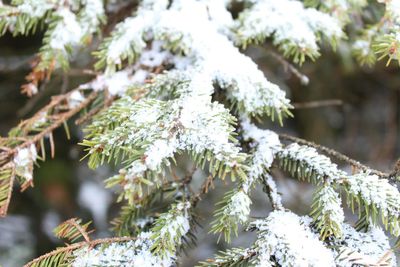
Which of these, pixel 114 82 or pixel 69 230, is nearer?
pixel 69 230

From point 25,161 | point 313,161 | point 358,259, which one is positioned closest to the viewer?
point 358,259

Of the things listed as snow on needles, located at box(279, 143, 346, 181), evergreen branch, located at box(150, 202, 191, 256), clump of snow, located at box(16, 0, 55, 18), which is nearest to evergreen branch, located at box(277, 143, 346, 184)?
snow on needles, located at box(279, 143, 346, 181)

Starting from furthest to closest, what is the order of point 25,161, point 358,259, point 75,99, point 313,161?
point 75,99 < point 25,161 < point 313,161 < point 358,259

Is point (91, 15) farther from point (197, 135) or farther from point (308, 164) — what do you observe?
point (308, 164)

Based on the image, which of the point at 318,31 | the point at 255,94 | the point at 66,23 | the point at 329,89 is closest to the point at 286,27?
the point at 318,31

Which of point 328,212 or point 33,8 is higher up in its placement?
point 33,8

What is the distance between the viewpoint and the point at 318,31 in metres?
1.07

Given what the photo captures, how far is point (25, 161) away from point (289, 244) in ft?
1.99

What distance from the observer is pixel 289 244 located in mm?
736

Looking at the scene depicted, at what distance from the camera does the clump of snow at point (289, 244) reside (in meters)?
0.72

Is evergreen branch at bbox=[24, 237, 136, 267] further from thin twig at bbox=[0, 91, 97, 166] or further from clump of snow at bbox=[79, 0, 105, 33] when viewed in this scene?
clump of snow at bbox=[79, 0, 105, 33]

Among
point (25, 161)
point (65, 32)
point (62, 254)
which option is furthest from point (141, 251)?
→ point (65, 32)

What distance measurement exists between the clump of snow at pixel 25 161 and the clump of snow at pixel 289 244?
1.67 ft

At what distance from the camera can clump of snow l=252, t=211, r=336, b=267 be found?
2.35 feet
